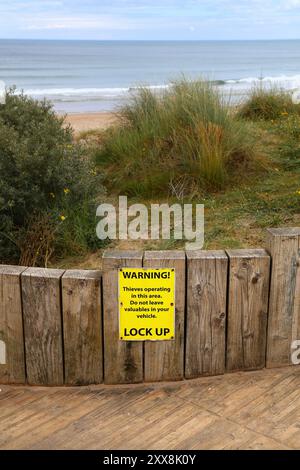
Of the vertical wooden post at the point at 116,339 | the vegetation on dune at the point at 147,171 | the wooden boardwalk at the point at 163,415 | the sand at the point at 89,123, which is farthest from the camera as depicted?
the sand at the point at 89,123

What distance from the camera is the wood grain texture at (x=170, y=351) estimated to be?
9.29 ft

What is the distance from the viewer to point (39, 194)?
4215mm

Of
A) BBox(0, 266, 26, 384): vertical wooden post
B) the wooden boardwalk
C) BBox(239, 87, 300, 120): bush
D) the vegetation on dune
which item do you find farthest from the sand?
the wooden boardwalk

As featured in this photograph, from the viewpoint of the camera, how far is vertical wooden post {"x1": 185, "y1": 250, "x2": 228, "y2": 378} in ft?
9.25

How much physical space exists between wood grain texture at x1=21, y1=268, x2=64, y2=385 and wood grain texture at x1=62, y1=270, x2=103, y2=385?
37 mm

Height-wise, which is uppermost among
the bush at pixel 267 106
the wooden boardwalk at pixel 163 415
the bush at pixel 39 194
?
the bush at pixel 267 106

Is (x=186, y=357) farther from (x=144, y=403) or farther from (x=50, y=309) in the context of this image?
(x=50, y=309)

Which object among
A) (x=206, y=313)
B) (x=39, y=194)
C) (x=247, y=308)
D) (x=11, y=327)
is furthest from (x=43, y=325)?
(x=39, y=194)

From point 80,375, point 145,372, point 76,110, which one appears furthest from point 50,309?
point 76,110

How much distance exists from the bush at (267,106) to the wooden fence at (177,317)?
6.60 meters

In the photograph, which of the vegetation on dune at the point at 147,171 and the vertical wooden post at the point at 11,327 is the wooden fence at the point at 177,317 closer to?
the vertical wooden post at the point at 11,327

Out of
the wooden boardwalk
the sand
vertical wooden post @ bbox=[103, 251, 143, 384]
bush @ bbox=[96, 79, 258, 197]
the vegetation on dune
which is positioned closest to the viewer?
the wooden boardwalk

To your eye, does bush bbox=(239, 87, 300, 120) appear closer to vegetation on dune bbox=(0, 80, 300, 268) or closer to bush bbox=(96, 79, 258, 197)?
vegetation on dune bbox=(0, 80, 300, 268)

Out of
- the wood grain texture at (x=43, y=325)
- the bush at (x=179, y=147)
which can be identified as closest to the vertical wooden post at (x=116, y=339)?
the wood grain texture at (x=43, y=325)
